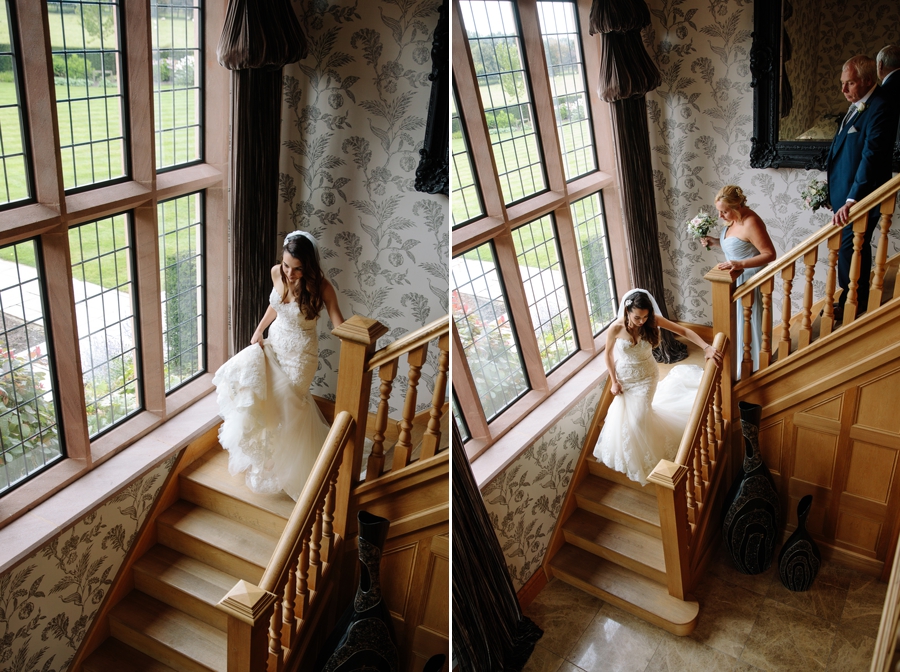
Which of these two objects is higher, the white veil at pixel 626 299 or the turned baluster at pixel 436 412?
the white veil at pixel 626 299

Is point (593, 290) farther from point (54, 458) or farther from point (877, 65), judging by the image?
point (54, 458)

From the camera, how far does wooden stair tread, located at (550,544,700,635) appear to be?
59.4 inches

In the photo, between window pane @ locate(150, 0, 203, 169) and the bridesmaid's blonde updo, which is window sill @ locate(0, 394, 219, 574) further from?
the bridesmaid's blonde updo

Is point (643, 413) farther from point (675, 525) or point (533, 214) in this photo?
point (533, 214)

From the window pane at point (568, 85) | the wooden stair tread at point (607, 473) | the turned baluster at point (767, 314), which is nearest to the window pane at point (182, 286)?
the window pane at point (568, 85)

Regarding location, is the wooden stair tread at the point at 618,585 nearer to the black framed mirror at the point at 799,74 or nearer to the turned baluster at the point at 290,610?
the turned baluster at the point at 290,610

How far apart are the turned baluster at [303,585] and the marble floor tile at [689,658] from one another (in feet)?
3.01

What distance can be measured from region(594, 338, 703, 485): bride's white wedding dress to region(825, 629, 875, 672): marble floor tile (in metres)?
0.52

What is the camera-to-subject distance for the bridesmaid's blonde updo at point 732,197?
55.2 inches

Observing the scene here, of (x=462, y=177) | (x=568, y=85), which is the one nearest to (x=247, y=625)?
(x=462, y=177)

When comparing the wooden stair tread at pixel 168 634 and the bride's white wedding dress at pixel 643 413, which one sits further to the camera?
the bride's white wedding dress at pixel 643 413

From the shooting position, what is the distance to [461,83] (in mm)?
1047

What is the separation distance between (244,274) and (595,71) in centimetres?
83

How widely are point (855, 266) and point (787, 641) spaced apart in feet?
2.83
